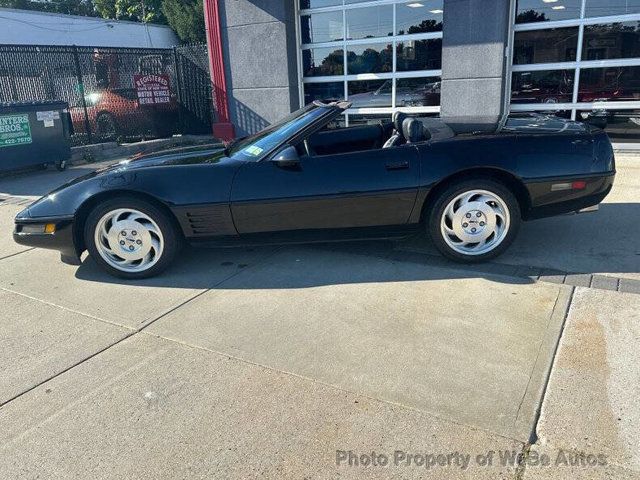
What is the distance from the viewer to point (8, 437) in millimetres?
2408

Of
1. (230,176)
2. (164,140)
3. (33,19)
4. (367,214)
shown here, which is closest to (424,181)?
(367,214)

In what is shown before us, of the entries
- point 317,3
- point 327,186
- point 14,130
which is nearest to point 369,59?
point 317,3

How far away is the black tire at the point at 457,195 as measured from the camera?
3.95 meters

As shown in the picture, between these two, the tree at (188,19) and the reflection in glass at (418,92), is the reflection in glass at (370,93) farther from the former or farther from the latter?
the tree at (188,19)

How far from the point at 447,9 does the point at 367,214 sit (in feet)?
20.5

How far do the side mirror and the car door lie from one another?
0.05 meters

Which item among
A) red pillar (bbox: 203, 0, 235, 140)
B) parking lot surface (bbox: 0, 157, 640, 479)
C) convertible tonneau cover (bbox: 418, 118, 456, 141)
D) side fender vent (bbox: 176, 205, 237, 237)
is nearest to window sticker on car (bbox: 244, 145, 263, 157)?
side fender vent (bbox: 176, 205, 237, 237)

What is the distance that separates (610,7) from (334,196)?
6.86 m

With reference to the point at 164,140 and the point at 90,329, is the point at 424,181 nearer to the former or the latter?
the point at 90,329

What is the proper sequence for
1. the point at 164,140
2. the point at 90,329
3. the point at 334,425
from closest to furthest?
1. the point at 334,425
2. the point at 90,329
3. the point at 164,140

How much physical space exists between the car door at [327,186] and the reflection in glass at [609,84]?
20.0 feet

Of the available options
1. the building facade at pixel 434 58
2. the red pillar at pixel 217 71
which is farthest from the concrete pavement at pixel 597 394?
the red pillar at pixel 217 71

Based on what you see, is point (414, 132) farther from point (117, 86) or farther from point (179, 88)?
point (179, 88)

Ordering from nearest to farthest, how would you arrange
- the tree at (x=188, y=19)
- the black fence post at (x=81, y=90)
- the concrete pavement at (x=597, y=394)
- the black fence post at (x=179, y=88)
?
1. the concrete pavement at (x=597, y=394)
2. the black fence post at (x=81, y=90)
3. the black fence post at (x=179, y=88)
4. the tree at (x=188, y=19)
